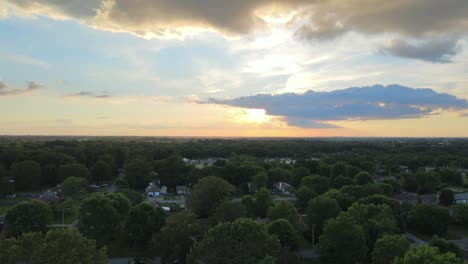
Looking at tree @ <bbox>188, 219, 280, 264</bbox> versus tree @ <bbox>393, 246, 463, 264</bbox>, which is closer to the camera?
tree @ <bbox>393, 246, 463, 264</bbox>

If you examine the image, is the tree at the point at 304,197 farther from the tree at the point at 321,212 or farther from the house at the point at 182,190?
the house at the point at 182,190

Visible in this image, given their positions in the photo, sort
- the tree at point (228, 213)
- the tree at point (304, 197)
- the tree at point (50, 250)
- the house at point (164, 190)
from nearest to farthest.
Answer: the tree at point (50, 250) < the tree at point (228, 213) < the tree at point (304, 197) < the house at point (164, 190)

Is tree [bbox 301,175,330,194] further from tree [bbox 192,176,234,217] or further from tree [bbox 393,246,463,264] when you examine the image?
tree [bbox 393,246,463,264]

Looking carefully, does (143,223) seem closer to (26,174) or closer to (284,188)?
(284,188)

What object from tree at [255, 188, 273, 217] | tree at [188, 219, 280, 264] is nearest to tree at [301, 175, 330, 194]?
tree at [255, 188, 273, 217]

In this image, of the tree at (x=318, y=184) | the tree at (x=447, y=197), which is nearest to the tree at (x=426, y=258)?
the tree at (x=318, y=184)

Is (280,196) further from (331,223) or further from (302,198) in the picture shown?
(331,223)
